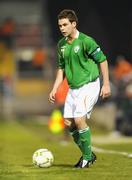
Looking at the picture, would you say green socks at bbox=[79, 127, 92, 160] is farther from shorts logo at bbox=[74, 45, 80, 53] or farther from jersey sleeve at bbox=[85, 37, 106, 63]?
shorts logo at bbox=[74, 45, 80, 53]

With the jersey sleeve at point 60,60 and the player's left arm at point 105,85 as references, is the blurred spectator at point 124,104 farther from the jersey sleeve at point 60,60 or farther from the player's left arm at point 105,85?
the player's left arm at point 105,85

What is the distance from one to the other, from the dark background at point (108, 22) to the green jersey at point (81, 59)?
62.3 feet

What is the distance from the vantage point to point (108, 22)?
30.8 m

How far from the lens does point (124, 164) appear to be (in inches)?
458

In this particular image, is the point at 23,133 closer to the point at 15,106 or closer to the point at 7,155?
the point at 7,155

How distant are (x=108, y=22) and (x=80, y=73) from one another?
1997 centimetres

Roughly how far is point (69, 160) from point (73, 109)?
7.16 feet

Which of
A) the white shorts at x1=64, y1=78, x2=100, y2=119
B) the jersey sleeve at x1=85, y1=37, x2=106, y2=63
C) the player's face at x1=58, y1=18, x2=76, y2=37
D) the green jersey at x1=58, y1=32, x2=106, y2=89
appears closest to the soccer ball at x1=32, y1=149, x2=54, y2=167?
the white shorts at x1=64, y1=78, x2=100, y2=119

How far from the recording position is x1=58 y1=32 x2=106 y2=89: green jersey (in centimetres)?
1097

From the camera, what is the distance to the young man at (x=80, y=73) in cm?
1094

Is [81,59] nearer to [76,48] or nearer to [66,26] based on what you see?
[76,48]

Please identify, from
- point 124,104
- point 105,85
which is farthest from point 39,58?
point 105,85

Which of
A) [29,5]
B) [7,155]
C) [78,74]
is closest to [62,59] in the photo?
[78,74]

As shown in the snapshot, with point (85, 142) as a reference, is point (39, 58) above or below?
below
